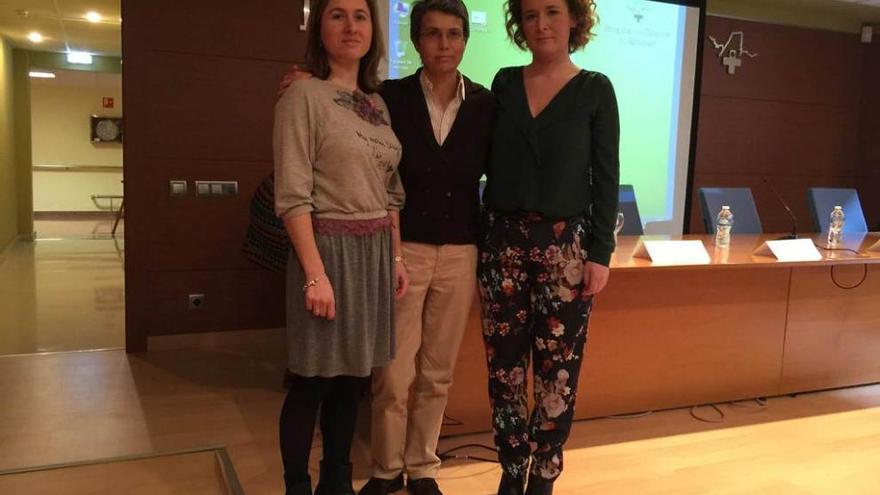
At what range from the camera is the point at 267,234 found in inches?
110

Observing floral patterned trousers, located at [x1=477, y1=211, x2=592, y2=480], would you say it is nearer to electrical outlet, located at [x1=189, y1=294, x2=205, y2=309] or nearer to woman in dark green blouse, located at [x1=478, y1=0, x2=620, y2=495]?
woman in dark green blouse, located at [x1=478, y1=0, x2=620, y2=495]

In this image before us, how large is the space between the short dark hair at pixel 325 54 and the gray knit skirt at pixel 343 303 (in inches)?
13.6

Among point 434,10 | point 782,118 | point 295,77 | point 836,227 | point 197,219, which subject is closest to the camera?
point 295,77

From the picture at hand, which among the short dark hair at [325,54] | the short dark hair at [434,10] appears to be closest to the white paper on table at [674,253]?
the short dark hair at [434,10]

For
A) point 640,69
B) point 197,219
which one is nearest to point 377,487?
point 197,219

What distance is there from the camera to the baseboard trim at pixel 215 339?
351 centimetres

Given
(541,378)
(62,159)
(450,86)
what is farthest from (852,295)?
(62,159)

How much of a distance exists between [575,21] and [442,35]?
345 millimetres

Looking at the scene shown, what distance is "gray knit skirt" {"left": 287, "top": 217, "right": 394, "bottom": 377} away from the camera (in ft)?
4.96

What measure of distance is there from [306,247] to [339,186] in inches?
6.2

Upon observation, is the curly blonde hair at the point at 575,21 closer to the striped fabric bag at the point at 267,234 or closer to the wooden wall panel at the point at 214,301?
the striped fabric bag at the point at 267,234

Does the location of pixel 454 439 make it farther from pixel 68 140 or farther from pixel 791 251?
pixel 68 140

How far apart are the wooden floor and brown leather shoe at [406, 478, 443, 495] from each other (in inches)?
4.4

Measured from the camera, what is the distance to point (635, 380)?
2.65m
